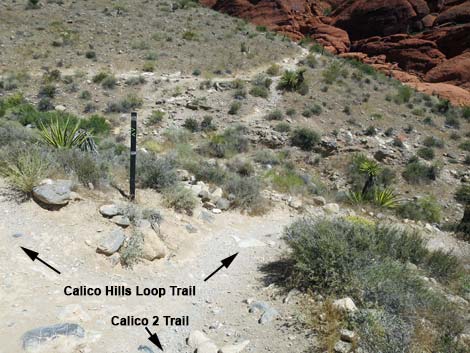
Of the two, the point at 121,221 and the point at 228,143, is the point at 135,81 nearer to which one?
the point at 228,143

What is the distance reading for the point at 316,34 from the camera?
3556 cm

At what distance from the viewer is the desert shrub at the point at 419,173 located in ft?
43.1

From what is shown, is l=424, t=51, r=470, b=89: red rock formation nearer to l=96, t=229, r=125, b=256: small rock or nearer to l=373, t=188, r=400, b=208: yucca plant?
l=373, t=188, r=400, b=208: yucca plant

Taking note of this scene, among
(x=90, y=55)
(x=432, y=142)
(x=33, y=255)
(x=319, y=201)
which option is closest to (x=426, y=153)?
(x=432, y=142)

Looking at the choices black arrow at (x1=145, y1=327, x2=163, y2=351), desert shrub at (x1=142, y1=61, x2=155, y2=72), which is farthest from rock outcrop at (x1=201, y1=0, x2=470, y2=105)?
black arrow at (x1=145, y1=327, x2=163, y2=351)

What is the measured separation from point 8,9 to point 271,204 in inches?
973

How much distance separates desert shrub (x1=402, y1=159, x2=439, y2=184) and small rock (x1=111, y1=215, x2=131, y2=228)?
1154 cm

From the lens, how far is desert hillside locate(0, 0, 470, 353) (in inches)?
142

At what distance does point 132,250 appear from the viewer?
4742 millimetres

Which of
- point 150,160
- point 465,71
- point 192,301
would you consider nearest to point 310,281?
point 192,301

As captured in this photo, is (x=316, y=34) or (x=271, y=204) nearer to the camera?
(x=271, y=204)

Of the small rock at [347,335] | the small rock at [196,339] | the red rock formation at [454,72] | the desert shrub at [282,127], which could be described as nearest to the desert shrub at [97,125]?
the desert shrub at [282,127]

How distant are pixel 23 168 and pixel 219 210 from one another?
355 centimetres

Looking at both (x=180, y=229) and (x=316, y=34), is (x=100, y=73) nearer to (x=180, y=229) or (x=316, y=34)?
(x=180, y=229)
